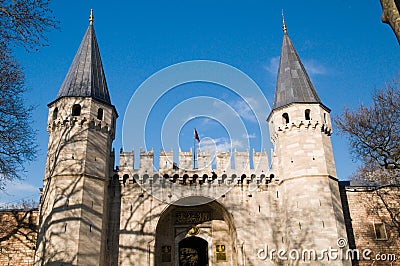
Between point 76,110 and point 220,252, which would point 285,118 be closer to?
point 220,252

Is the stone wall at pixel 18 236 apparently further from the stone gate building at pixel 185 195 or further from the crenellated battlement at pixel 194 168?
the crenellated battlement at pixel 194 168

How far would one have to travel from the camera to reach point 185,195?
1881 cm

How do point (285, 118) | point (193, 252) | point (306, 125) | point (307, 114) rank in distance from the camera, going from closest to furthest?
point (306, 125) < point (307, 114) < point (285, 118) < point (193, 252)

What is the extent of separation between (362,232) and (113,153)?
12831mm

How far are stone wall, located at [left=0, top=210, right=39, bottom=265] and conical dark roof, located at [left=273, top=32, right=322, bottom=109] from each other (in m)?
13.4

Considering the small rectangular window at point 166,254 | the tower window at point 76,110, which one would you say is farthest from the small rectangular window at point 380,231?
the tower window at point 76,110

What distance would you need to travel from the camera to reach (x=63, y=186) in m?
16.4

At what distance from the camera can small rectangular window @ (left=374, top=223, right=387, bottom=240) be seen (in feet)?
61.0

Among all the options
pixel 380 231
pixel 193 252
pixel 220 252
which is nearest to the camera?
pixel 380 231

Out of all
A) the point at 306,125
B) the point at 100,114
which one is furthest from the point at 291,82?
the point at 100,114

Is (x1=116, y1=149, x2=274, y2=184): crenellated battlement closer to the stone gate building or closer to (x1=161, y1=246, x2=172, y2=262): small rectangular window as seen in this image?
the stone gate building

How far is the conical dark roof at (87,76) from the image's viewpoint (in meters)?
18.6

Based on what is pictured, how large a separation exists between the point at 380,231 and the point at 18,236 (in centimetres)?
1737

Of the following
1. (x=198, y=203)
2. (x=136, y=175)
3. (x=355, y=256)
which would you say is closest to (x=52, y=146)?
(x=136, y=175)
